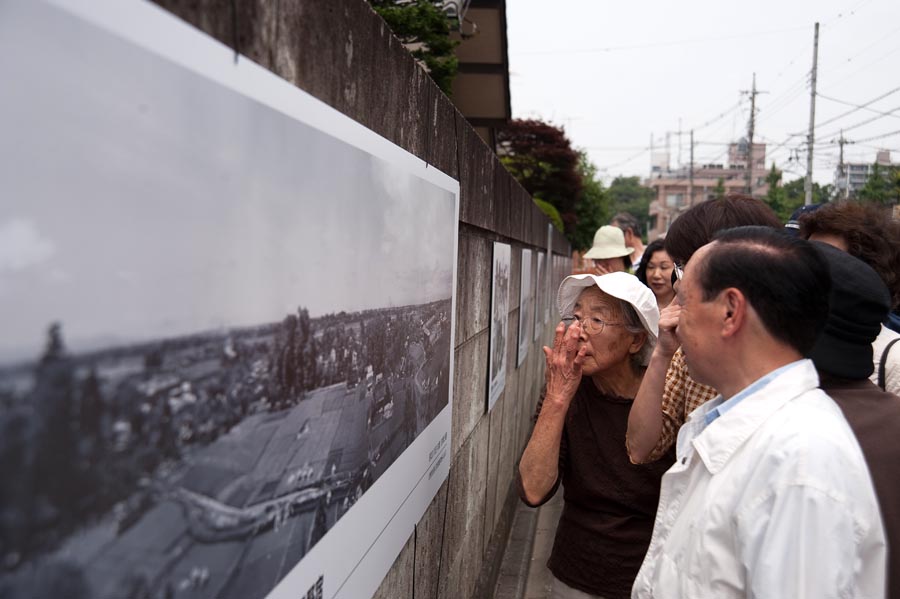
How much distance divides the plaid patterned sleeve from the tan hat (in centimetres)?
470

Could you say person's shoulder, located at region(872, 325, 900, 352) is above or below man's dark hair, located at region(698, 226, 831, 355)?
below

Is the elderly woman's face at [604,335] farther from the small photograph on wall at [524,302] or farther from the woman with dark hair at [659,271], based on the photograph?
the small photograph on wall at [524,302]

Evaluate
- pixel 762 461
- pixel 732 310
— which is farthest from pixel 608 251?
pixel 762 461

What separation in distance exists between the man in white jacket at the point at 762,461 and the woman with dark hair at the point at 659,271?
9.92 ft

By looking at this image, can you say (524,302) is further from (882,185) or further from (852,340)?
(882,185)

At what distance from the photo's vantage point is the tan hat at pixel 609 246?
7262 mm

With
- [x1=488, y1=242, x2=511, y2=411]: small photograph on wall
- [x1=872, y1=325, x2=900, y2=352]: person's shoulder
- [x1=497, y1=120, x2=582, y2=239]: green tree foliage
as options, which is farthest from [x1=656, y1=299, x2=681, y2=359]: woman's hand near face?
[x1=497, y1=120, x2=582, y2=239]: green tree foliage

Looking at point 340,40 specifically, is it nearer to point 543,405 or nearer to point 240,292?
point 240,292

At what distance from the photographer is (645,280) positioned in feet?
16.8

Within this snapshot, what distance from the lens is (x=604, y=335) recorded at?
2.74m

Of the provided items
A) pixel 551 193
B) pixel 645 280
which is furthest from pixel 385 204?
pixel 551 193

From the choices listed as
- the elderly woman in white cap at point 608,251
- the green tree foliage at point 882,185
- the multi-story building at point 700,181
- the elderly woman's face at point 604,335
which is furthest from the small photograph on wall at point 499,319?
the multi-story building at point 700,181

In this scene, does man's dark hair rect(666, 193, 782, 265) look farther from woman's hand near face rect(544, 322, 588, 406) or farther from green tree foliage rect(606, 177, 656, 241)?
green tree foliage rect(606, 177, 656, 241)

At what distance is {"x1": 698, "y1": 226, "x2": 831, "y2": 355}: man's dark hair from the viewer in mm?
1626
